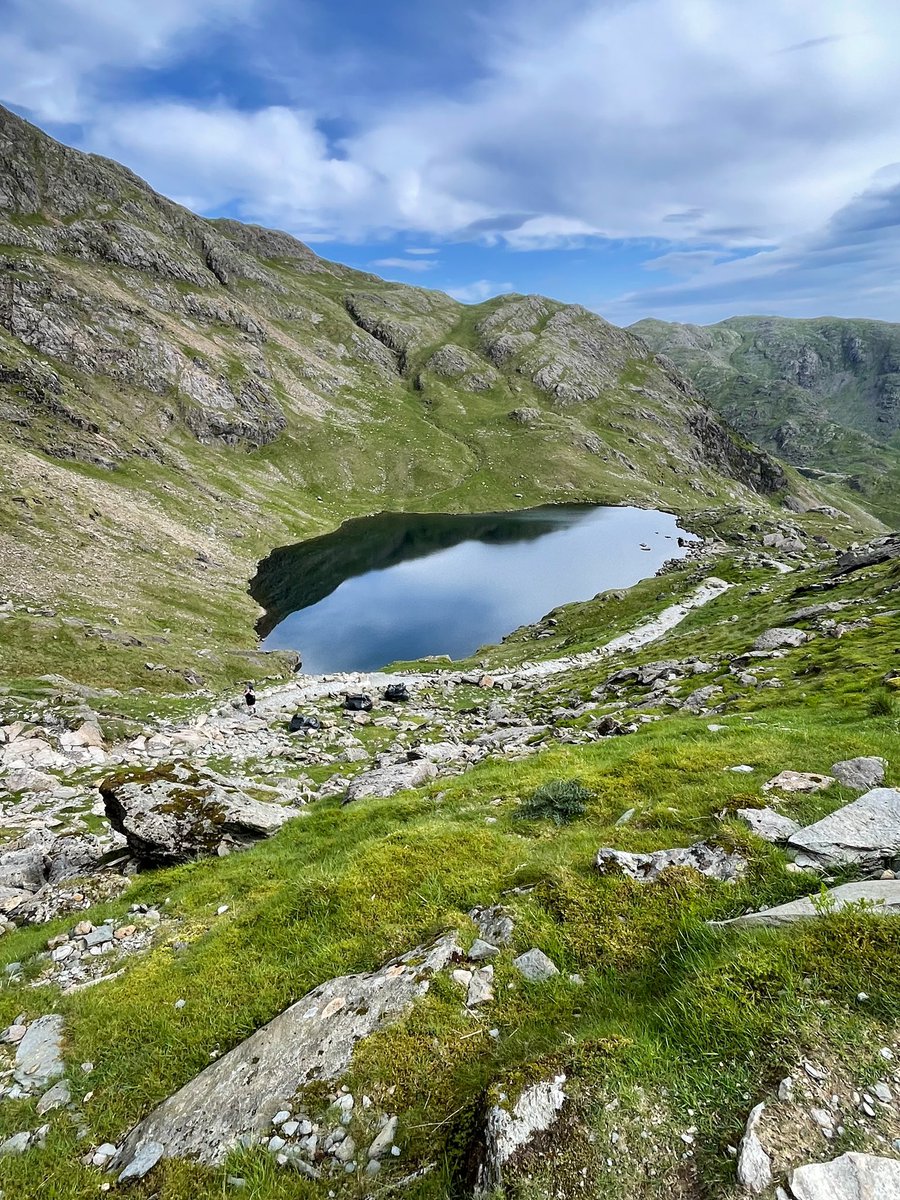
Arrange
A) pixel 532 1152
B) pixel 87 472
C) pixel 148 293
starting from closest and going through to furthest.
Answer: pixel 532 1152 → pixel 87 472 → pixel 148 293

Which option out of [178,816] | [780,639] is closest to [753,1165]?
[178,816]

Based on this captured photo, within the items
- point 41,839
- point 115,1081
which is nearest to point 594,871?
point 115,1081

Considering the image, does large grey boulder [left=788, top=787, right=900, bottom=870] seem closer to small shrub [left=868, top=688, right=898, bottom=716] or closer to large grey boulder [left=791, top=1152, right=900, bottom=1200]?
large grey boulder [left=791, top=1152, right=900, bottom=1200]

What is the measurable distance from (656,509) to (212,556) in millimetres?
140128

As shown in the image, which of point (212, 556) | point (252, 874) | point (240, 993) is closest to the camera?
point (240, 993)

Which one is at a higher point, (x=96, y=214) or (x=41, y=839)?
(x=96, y=214)

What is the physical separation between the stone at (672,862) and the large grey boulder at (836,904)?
1073 millimetres

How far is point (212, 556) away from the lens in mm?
96688

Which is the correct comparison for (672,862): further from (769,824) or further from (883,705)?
(883,705)

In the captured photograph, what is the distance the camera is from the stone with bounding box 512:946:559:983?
6715 millimetres

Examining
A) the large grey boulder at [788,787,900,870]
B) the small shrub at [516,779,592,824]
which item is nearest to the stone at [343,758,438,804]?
the small shrub at [516,779,592,824]

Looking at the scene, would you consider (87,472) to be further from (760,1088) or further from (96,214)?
(96,214)

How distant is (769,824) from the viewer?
884 centimetres

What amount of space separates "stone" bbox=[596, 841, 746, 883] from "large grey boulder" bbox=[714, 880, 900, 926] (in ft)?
3.52
